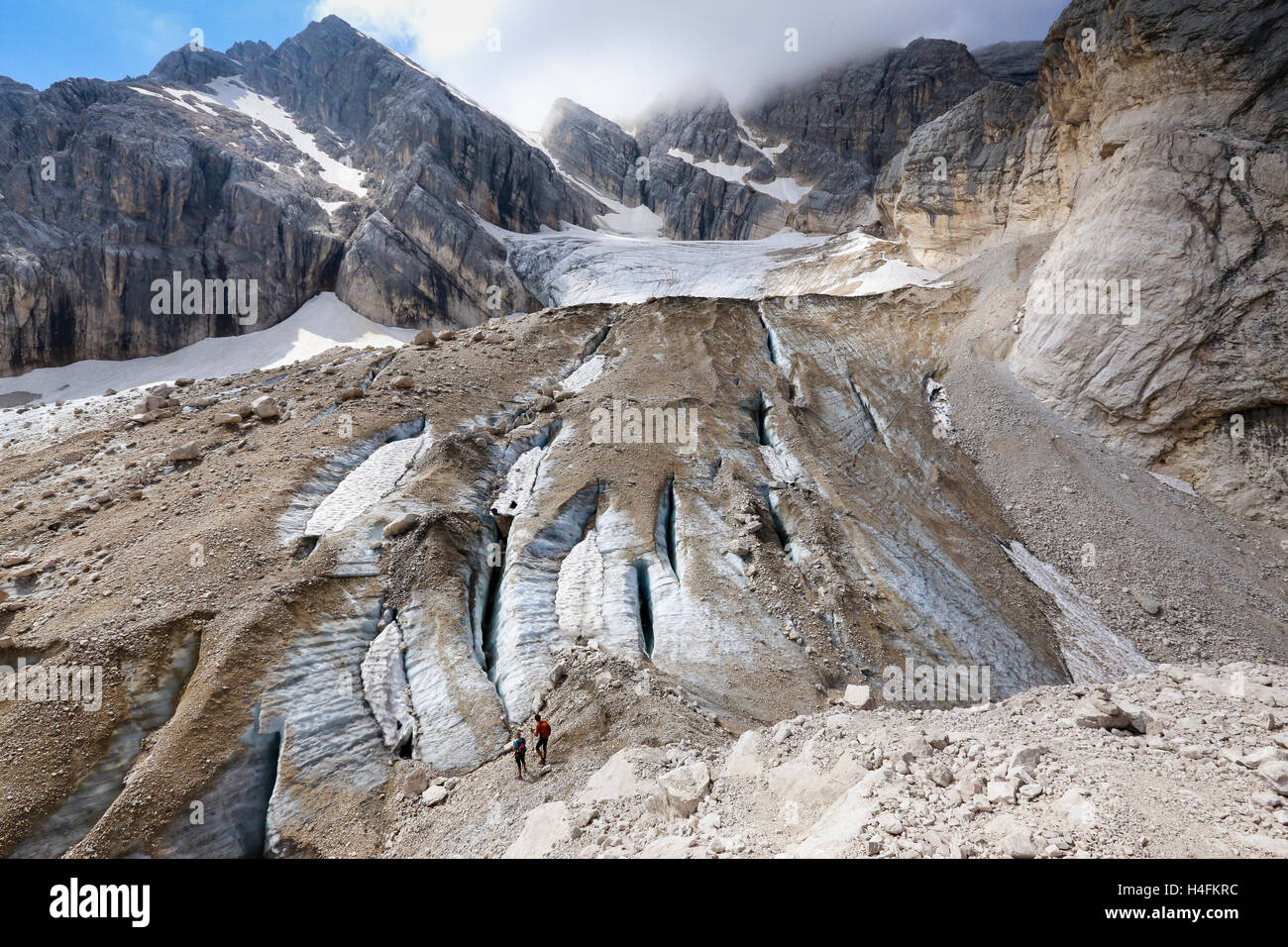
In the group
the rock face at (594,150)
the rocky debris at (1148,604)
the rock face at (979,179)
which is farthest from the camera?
the rock face at (594,150)

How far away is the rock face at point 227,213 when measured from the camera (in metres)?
57.0

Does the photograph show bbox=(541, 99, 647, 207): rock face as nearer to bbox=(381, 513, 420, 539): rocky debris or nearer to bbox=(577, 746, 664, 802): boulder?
bbox=(381, 513, 420, 539): rocky debris

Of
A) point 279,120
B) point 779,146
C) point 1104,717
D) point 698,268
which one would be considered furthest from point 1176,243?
point 279,120

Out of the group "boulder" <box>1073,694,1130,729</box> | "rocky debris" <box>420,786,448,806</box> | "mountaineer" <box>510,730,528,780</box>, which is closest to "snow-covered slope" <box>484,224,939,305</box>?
"boulder" <box>1073,694,1130,729</box>

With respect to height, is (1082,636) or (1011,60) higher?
(1011,60)

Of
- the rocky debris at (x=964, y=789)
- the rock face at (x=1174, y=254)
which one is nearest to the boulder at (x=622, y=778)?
the rocky debris at (x=964, y=789)

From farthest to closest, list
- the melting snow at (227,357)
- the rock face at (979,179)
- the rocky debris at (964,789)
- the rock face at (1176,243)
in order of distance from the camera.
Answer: the melting snow at (227,357)
the rock face at (979,179)
the rock face at (1176,243)
the rocky debris at (964,789)

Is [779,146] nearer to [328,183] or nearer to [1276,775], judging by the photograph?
[328,183]

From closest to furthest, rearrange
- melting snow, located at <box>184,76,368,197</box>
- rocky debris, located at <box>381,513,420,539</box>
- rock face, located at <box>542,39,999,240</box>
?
rocky debris, located at <box>381,513,420,539</box> < melting snow, located at <box>184,76,368,197</box> < rock face, located at <box>542,39,999,240</box>

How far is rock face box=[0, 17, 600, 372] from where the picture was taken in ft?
187

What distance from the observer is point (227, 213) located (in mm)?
67312

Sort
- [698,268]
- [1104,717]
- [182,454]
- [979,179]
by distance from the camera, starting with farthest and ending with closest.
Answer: [698,268] → [979,179] → [182,454] → [1104,717]

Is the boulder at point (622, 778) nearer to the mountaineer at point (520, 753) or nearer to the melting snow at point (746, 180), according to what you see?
the mountaineer at point (520, 753)

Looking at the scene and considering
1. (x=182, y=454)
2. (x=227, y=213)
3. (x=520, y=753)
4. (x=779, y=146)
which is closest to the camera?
(x=520, y=753)
